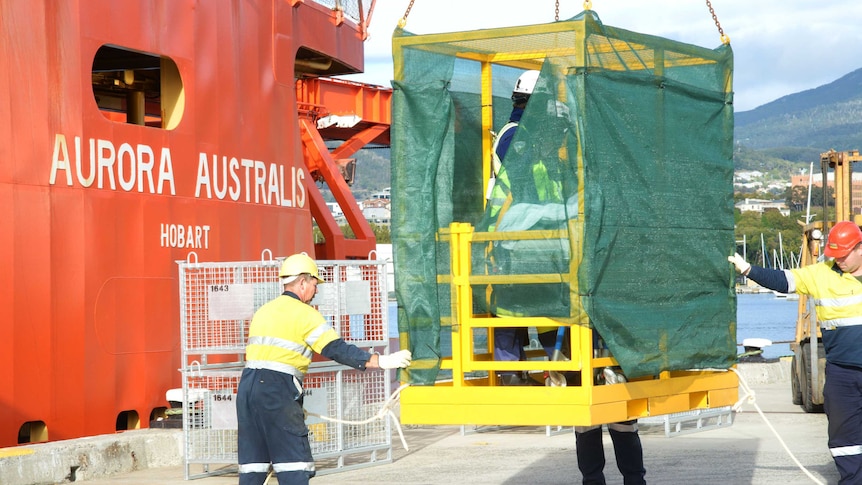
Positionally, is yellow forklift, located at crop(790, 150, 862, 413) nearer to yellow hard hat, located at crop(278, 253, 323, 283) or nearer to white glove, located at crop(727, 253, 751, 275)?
white glove, located at crop(727, 253, 751, 275)

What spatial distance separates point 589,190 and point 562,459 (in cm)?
605

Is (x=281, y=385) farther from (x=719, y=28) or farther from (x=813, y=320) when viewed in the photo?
(x=813, y=320)

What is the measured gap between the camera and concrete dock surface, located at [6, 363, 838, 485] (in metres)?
11.8

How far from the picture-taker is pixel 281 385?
8.73m

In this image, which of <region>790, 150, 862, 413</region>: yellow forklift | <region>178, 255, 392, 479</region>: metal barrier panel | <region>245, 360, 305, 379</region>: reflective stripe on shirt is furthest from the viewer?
<region>790, 150, 862, 413</region>: yellow forklift

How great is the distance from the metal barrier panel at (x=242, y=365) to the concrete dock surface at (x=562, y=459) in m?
0.29

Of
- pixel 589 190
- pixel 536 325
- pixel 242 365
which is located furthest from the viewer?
pixel 242 365

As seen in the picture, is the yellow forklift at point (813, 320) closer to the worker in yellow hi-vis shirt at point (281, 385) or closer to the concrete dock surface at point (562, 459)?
the concrete dock surface at point (562, 459)

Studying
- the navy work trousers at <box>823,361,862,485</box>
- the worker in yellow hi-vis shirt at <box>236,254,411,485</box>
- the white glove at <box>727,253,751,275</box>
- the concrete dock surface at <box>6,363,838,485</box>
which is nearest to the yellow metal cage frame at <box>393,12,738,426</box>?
the worker in yellow hi-vis shirt at <box>236,254,411,485</box>

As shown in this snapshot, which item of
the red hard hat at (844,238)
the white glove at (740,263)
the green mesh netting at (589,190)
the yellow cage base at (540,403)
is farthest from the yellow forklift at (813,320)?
the yellow cage base at (540,403)

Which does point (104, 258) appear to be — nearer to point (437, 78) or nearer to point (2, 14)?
point (2, 14)

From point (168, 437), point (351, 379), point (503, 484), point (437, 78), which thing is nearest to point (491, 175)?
point (437, 78)

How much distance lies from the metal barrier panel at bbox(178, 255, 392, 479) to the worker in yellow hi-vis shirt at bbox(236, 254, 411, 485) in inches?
126

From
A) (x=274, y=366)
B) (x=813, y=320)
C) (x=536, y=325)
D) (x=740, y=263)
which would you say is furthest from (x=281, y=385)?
(x=813, y=320)
